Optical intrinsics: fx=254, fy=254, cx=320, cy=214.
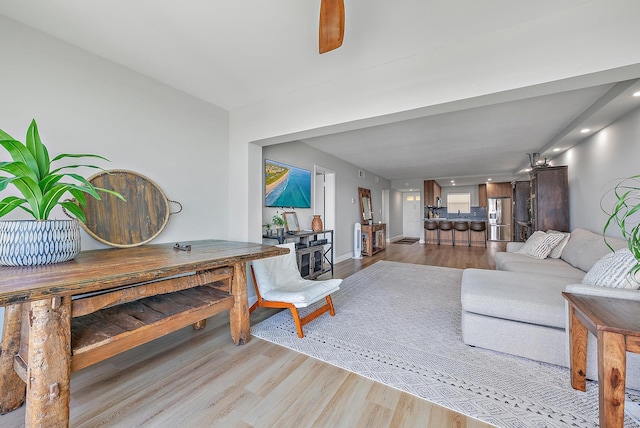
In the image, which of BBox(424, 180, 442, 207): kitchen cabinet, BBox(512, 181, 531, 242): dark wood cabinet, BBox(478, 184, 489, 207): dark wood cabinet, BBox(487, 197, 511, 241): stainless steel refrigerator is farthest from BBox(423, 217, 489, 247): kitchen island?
BBox(512, 181, 531, 242): dark wood cabinet

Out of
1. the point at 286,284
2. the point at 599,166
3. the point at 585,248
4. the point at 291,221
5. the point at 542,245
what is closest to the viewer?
the point at 286,284

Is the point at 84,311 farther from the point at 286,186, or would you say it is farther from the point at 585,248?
the point at 585,248

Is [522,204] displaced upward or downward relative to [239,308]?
upward

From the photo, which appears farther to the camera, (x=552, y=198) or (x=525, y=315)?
(x=552, y=198)

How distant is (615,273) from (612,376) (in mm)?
960

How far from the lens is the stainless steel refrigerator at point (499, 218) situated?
9469mm

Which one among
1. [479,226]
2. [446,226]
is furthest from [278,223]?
[479,226]

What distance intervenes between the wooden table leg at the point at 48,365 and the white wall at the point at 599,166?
15.4 ft

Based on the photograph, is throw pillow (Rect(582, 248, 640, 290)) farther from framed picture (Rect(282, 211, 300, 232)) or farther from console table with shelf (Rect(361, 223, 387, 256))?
console table with shelf (Rect(361, 223, 387, 256))

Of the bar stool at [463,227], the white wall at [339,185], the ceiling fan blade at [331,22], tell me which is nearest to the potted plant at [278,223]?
the white wall at [339,185]

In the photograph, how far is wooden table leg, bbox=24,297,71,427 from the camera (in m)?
1.13

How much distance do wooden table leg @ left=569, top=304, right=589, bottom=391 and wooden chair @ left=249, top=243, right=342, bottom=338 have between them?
1.71 m

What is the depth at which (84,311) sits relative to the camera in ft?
4.45

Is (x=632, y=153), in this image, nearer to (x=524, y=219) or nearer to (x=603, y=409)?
(x=603, y=409)
